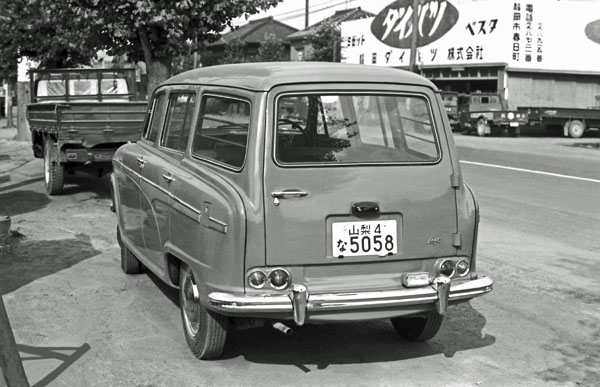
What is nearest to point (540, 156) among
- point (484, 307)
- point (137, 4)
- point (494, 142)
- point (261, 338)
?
point (494, 142)

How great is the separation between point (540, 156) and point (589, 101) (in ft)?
65.5

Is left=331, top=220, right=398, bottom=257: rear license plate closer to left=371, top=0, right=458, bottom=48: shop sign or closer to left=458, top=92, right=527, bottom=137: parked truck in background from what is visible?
left=458, top=92, right=527, bottom=137: parked truck in background

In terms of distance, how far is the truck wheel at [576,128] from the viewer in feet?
98.8

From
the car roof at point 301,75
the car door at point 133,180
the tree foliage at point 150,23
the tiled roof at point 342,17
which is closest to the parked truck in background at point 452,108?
the tree foliage at point 150,23

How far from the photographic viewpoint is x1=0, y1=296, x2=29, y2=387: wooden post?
3.68 meters

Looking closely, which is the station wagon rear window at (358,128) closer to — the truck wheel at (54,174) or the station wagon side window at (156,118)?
the station wagon side window at (156,118)

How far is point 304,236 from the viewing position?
14.5ft

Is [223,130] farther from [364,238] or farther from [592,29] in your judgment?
[592,29]

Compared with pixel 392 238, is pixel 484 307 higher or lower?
lower

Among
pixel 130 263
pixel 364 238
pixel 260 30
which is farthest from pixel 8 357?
pixel 260 30

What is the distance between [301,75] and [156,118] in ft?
6.71

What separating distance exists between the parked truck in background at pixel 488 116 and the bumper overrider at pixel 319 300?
27005 mm

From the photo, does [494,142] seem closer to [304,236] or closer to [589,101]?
[589,101]

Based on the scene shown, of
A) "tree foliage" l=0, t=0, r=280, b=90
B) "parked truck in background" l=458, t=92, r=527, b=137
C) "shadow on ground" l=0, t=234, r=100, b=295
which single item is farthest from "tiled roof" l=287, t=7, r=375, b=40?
"shadow on ground" l=0, t=234, r=100, b=295
